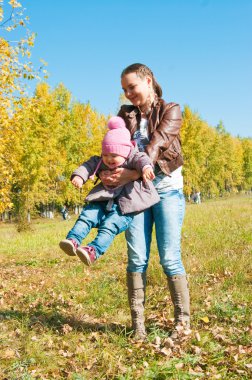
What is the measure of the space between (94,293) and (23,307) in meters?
1.08

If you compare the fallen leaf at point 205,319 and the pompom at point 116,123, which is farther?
the fallen leaf at point 205,319

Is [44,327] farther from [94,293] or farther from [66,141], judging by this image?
[66,141]

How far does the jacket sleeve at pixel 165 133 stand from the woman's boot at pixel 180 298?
1247 mm

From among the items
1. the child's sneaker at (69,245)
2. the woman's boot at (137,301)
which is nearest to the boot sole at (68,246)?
the child's sneaker at (69,245)

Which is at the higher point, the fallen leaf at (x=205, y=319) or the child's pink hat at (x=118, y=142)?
the child's pink hat at (x=118, y=142)

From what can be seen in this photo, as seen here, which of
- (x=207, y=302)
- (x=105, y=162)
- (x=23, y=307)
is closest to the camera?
(x=105, y=162)

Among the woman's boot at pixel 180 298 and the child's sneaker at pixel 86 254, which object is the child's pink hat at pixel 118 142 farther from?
the woman's boot at pixel 180 298

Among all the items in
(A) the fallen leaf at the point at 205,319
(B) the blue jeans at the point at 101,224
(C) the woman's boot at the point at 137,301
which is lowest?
(A) the fallen leaf at the point at 205,319

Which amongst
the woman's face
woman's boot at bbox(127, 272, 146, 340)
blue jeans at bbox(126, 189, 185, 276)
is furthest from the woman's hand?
woman's boot at bbox(127, 272, 146, 340)

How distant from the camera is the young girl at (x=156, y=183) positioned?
12.7ft

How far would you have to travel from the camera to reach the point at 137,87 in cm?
389

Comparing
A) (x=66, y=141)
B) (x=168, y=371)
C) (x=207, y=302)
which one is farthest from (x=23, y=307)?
(x=66, y=141)

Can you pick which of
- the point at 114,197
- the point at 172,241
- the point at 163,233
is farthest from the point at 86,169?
the point at 172,241

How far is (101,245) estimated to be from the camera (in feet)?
12.1
